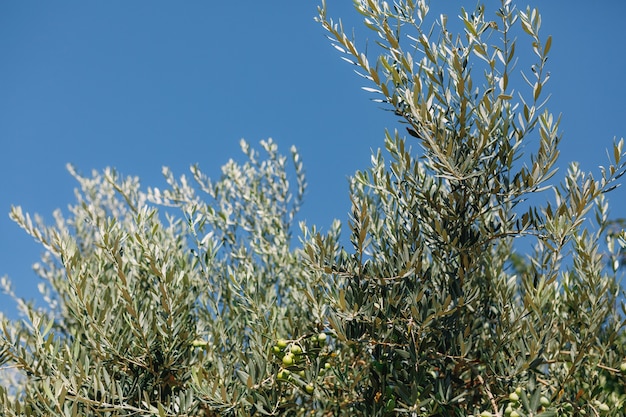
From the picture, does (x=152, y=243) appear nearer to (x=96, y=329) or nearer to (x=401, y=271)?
(x=96, y=329)

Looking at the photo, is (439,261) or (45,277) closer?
(439,261)

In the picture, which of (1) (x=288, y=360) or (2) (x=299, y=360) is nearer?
(1) (x=288, y=360)

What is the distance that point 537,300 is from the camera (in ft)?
10.2

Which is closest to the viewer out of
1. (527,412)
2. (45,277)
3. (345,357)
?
(527,412)

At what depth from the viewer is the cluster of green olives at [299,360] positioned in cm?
345

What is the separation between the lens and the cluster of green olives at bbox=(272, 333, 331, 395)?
11.3ft

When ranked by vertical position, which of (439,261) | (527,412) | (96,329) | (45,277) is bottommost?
(527,412)

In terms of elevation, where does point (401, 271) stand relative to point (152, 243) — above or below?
below

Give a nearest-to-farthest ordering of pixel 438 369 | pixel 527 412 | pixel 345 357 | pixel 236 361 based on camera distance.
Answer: pixel 527 412, pixel 438 369, pixel 236 361, pixel 345 357

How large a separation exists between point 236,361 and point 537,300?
6.40ft

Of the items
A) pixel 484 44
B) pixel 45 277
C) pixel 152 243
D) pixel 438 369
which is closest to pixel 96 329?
pixel 152 243

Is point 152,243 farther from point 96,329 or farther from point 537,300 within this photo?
point 537,300

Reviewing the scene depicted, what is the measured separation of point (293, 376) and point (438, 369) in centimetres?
81

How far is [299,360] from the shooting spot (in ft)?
11.8
